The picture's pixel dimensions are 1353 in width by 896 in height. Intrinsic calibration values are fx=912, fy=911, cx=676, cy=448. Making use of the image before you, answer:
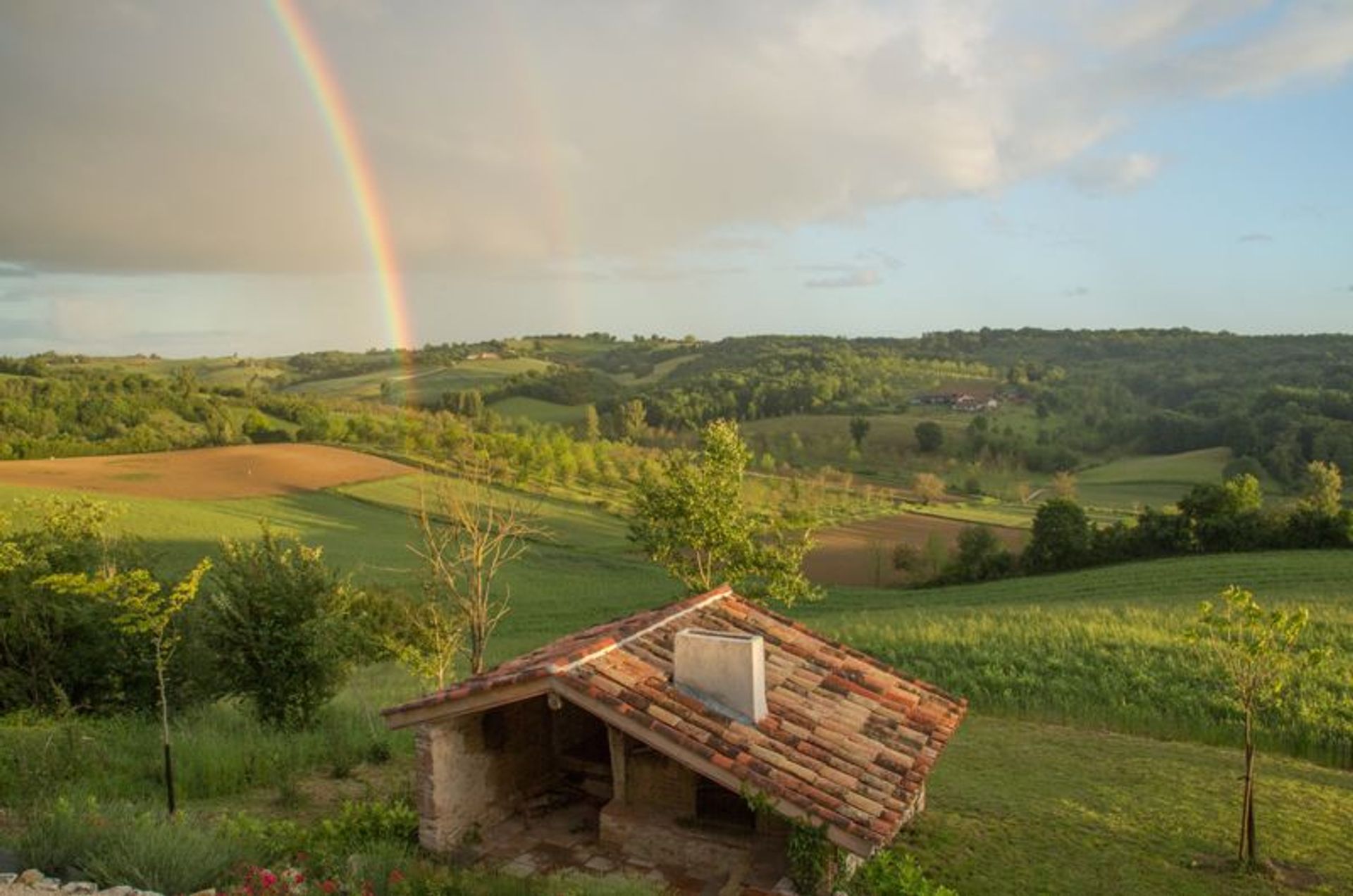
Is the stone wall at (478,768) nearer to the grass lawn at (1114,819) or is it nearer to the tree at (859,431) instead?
the grass lawn at (1114,819)

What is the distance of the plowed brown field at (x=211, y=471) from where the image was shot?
2330 inches

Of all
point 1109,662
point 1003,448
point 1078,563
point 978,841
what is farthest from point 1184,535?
point 1003,448

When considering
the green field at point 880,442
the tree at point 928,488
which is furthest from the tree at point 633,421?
the tree at point 928,488

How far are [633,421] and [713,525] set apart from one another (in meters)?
96.7

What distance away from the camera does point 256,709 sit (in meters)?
17.0

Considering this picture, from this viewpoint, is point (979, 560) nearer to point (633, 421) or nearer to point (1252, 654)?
point (1252, 654)

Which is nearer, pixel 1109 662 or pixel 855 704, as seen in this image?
pixel 855 704

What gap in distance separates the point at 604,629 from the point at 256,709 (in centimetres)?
797

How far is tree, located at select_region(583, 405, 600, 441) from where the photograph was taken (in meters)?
112

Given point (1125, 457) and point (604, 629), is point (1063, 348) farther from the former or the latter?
point (604, 629)

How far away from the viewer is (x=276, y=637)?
1648cm

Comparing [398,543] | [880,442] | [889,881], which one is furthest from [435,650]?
[880,442]

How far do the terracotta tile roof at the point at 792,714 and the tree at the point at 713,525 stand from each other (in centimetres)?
740

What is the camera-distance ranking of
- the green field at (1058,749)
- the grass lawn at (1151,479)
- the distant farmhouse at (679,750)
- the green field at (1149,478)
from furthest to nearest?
the green field at (1149,478)
the grass lawn at (1151,479)
the green field at (1058,749)
the distant farmhouse at (679,750)
